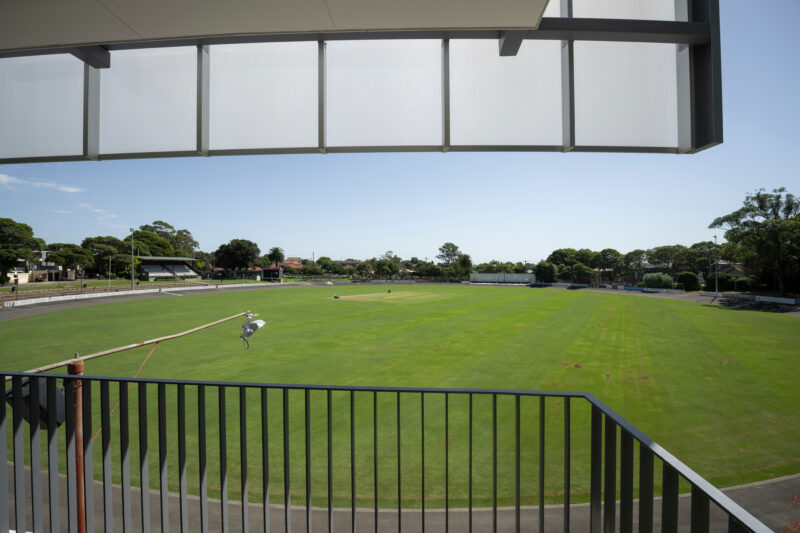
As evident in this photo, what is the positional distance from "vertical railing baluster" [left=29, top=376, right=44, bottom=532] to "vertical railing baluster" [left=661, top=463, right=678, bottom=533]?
304 centimetres

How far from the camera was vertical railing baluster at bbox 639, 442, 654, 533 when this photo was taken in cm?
120

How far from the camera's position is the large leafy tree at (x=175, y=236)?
293ft

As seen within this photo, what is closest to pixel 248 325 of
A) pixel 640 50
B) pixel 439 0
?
pixel 439 0

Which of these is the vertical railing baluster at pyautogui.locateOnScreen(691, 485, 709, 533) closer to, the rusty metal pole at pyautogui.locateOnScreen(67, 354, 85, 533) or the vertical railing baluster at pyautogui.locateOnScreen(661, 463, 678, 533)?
the vertical railing baluster at pyautogui.locateOnScreen(661, 463, 678, 533)

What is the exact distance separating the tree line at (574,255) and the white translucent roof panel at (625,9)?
150 ft

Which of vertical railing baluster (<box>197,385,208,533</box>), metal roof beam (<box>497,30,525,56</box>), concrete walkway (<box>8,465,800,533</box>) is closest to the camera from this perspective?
vertical railing baluster (<box>197,385,208,533</box>)

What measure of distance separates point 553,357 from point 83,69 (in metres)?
15.9

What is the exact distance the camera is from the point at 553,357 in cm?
1452

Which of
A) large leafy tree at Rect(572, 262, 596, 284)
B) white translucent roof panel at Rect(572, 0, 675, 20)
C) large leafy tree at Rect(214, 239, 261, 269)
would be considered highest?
large leafy tree at Rect(214, 239, 261, 269)

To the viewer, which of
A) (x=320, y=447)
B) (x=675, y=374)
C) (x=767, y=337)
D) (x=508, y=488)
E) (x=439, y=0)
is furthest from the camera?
(x=767, y=337)

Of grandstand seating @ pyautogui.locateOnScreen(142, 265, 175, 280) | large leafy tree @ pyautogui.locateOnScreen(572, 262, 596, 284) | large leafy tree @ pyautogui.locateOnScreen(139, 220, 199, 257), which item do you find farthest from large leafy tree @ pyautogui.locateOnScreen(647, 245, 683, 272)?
large leafy tree @ pyautogui.locateOnScreen(139, 220, 199, 257)

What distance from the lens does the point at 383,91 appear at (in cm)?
254

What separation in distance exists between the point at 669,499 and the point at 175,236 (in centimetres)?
11275

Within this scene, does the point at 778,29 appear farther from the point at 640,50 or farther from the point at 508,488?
the point at 508,488
